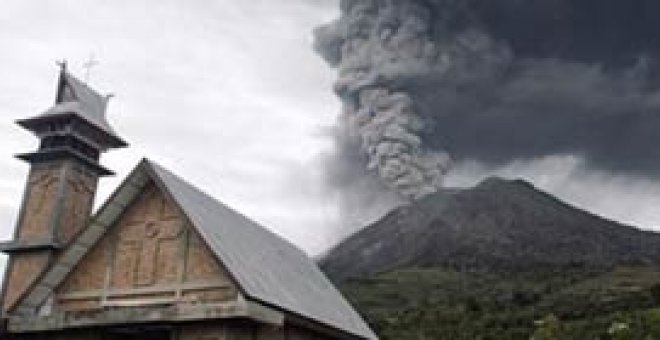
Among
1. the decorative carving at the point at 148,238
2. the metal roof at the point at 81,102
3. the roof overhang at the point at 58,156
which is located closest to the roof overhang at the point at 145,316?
the decorative carving at the point at 148,238

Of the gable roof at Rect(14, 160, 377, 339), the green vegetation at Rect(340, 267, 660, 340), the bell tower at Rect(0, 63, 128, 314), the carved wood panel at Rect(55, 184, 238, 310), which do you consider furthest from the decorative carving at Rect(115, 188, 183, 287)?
the green vegetation at Rect(340, 267, 660, 340)

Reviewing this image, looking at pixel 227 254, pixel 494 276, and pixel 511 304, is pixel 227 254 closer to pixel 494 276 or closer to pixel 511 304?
pixel 511 304

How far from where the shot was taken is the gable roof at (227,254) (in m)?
19.2

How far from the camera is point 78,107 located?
27.3m

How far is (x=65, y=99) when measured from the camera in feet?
94.3

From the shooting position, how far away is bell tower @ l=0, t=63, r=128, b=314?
991 inches

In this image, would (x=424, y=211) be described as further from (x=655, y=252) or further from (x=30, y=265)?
(x=30, y=265)

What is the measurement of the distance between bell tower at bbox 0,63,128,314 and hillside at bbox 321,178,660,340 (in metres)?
30.6

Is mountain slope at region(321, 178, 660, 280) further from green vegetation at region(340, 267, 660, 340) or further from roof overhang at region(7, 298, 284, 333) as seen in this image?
roof overhang at region(7, 298, 284, 333)

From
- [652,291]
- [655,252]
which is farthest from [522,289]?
[655,252]

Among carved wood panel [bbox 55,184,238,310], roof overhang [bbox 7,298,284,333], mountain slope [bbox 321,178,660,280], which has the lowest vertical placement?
roof overhang [bbox 7,298,284,333]

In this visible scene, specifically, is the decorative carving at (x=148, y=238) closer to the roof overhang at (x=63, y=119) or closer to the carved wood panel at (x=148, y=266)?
the carved wood panel at (x=148, y=266)

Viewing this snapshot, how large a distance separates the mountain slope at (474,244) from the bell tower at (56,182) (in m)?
116

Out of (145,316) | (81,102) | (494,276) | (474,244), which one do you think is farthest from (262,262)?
(474,244)
